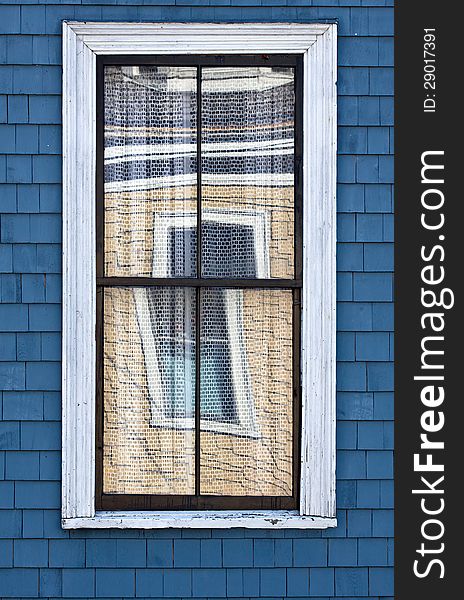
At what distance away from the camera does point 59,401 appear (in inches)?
159

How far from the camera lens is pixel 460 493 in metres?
4.09

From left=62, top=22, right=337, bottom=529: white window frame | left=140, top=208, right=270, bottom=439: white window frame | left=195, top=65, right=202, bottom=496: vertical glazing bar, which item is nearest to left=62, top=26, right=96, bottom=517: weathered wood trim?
left=62, top=22, right=337, bottom=529: white window frame

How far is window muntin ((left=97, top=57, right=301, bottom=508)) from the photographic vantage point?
409 cm

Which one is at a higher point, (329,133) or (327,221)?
(329,133)

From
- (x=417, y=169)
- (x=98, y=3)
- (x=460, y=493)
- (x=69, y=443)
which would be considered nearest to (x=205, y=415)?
(x=69, y=443)

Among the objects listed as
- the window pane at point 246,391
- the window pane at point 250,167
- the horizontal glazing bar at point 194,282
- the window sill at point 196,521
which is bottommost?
the window sill at point 196,521

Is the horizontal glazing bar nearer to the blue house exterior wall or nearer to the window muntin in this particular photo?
the window muntin

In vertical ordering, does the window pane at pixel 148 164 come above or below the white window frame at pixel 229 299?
above

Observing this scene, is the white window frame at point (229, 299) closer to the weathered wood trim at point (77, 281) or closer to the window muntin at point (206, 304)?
the window muntin at point (206, 304)

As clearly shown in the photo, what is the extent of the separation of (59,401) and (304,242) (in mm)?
1330

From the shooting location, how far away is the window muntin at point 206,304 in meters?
4.09

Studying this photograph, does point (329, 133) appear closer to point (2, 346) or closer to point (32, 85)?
point (32, 85)

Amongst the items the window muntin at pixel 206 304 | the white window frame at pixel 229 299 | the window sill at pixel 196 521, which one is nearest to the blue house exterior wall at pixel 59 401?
the window sill at pixel 196 521

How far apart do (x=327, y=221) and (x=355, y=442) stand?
102 cm
